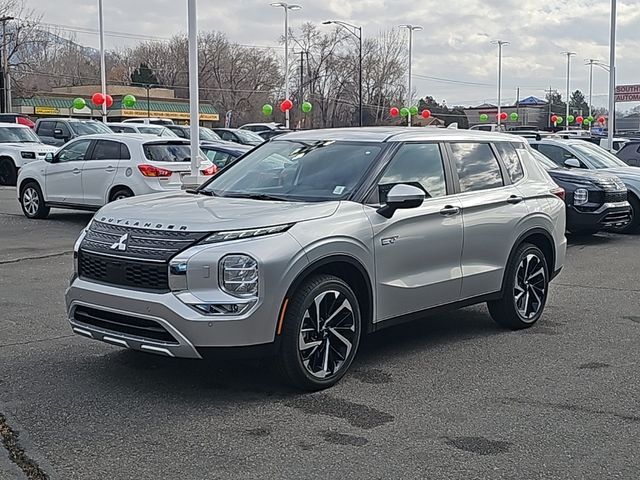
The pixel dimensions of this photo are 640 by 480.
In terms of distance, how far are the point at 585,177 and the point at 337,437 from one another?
1016cm

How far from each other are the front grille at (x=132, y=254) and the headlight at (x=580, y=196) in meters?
9.77

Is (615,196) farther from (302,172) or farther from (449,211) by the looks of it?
(302,172)

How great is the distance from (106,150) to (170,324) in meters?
9.99

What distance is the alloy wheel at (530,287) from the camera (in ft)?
25.2

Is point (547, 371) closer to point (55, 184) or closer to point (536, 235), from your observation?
point (536, 235)

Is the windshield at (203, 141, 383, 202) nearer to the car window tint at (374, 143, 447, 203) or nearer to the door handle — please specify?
the car window tint at (374, 143, 447, 203)

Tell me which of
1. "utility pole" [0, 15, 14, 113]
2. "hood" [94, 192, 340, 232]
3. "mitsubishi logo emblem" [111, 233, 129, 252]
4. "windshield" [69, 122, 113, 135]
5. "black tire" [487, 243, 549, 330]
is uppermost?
"utility pole" [0, 15, 14, 113]

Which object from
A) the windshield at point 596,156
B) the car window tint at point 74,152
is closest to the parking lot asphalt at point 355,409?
the car window tint at point 74,152

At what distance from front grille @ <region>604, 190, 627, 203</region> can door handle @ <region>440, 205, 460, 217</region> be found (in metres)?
7.77

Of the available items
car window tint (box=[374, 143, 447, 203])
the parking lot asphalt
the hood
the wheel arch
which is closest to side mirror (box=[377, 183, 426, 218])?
car window tint (box=[374, 143, 447, 203])

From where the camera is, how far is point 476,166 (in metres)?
7.46

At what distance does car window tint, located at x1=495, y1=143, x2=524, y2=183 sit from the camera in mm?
7824

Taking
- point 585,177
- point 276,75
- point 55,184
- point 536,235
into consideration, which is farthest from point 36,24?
point 536,235

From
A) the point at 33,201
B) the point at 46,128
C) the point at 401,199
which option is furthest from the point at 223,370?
the point at 46,128
